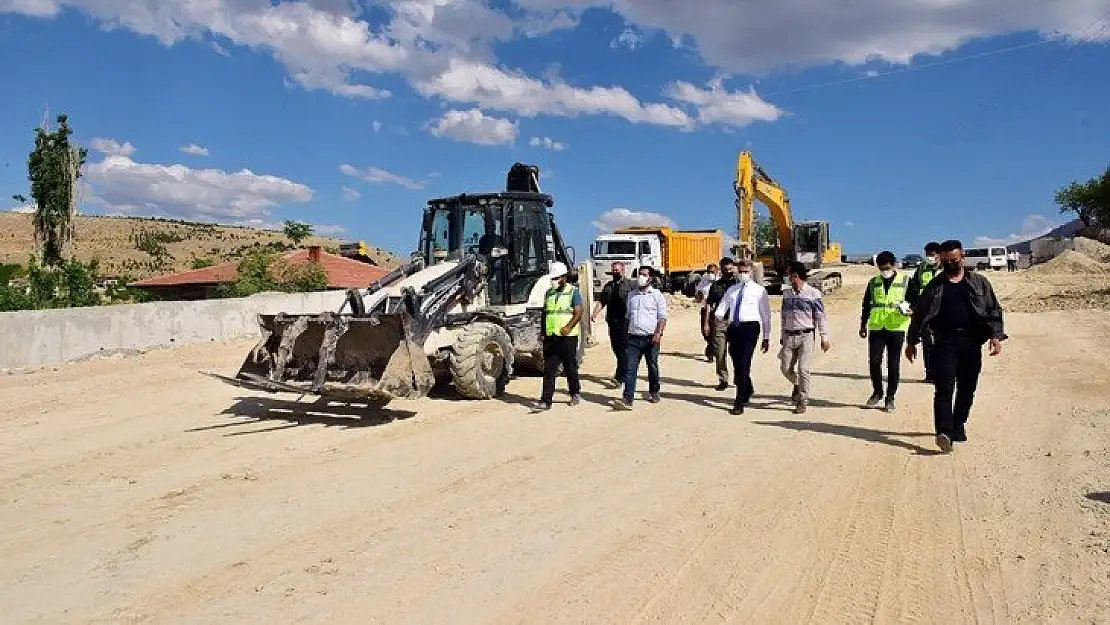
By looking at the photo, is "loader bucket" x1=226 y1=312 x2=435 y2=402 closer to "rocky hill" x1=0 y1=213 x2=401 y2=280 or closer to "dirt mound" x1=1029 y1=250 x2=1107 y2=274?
"dirt mound" x1=1029 y1=250 x2=1107 y2=274

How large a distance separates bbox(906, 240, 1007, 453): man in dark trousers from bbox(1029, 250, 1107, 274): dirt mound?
34.6m

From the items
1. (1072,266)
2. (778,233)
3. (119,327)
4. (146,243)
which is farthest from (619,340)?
(146,243)

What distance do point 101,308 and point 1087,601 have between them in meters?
15.6

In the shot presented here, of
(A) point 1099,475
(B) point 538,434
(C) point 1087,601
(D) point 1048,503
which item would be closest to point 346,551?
(B) point 538,434

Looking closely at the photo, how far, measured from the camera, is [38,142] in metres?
29.9

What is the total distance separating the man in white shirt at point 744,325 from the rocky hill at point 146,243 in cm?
4020

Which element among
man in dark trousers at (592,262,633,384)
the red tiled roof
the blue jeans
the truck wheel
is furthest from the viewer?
the red tiled roof

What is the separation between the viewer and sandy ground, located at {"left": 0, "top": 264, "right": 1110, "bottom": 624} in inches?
162

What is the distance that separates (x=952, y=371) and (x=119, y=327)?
46.8ft

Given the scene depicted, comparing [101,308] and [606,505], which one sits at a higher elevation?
[101,308]

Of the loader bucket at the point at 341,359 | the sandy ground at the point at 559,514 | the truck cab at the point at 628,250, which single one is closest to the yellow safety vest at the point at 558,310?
the sandy ground at the point at 559,514

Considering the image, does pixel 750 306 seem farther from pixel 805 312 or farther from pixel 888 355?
pixel 888 355

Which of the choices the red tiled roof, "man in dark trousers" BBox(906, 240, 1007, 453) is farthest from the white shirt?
the red tiled roof

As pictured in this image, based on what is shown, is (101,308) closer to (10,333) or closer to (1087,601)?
(10,333)
